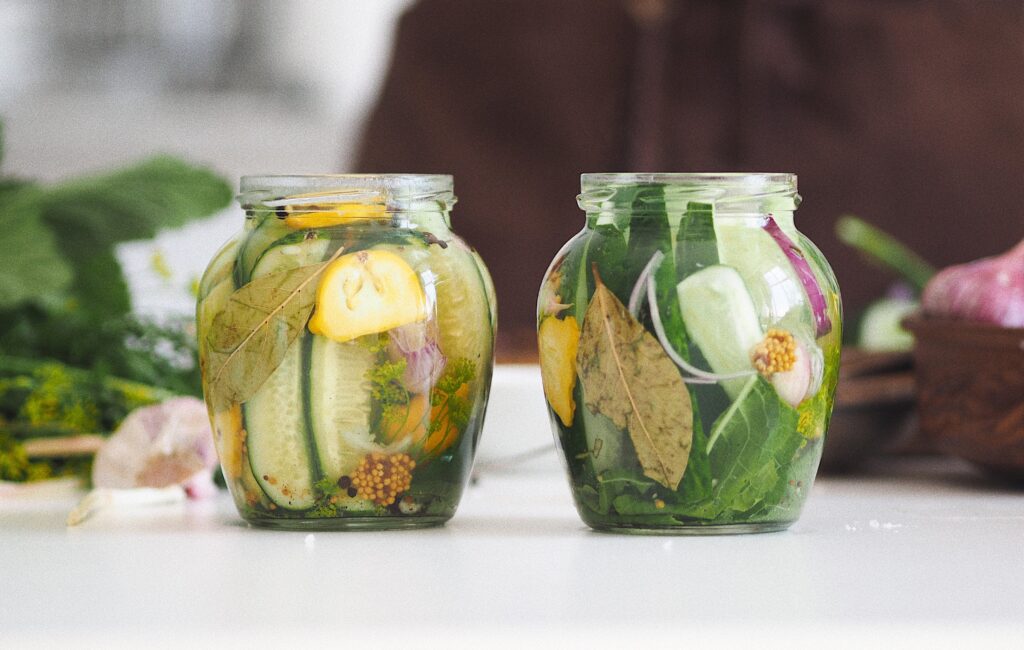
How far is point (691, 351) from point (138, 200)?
482mm

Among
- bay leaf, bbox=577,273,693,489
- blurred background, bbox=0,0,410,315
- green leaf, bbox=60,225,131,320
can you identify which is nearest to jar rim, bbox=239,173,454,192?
bay leaf, bbox=577,273,693,489

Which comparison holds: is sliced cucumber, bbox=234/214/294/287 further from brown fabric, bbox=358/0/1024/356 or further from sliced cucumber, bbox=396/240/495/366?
brown fabric, bbox=358/0/1024/356

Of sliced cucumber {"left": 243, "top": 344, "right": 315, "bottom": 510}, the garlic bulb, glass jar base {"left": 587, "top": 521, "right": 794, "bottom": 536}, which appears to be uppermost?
the garlic bulb

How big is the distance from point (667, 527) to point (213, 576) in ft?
0.64

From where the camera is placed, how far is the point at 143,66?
8.23 feet

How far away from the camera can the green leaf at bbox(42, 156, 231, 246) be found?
84cm

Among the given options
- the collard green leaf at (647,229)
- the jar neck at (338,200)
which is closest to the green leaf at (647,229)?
the collard green leaf at (647,229)

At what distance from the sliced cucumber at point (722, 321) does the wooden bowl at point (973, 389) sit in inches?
10.3

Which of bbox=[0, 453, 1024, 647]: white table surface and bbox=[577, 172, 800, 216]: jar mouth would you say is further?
bbox=[577, 172, 800, 216]: jar mouth

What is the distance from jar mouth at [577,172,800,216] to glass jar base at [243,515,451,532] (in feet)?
0.56

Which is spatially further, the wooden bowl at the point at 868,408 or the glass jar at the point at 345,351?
the wooden bowl at the point at 868,408

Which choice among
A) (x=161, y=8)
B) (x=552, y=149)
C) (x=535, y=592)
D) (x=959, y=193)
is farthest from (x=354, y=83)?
(x=535, y=592)

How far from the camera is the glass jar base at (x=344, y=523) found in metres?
0.56

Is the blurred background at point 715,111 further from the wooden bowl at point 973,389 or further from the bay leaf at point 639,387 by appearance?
the bay leaf at point 639,387
